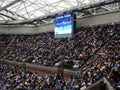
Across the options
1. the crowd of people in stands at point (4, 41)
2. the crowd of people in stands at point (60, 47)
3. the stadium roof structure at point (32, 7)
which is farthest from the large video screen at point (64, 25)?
the crowd of people in stands at point (4, 41)

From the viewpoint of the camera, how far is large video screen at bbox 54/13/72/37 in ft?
110

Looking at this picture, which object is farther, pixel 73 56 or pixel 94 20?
pixel 94 20

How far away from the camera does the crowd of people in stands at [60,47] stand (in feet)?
90.7

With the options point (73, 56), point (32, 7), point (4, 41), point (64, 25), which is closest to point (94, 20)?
point (64, 25)

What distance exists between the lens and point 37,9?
44.9m

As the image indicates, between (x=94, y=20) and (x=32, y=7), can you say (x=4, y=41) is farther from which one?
(x=94, y=20)

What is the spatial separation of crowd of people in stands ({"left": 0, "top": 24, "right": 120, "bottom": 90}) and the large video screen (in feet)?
2.60

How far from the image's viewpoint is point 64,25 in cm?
3419

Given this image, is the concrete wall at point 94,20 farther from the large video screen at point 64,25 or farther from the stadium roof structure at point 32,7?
the stadium roof structure at point 32,7

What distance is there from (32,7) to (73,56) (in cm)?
1905

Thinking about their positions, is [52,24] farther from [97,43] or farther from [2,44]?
[97,43]

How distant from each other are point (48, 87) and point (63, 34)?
11526mm

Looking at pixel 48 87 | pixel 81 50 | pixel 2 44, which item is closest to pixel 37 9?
pixel 2 44

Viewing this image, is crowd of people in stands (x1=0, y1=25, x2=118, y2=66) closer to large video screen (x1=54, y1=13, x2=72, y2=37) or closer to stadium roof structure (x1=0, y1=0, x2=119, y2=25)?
large video screen (x1=54, y1=13, x2=72, y2=37)
